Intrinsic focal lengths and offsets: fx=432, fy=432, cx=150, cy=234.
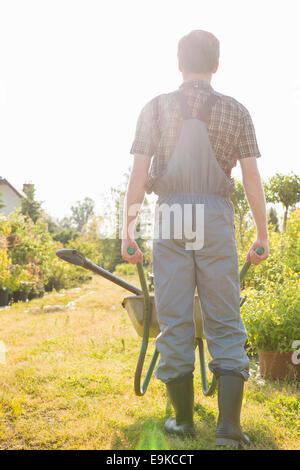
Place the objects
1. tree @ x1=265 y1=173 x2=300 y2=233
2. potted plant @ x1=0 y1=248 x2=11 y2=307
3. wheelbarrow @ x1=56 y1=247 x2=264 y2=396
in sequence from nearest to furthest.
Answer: wheelbarrow @ x1=56 y1=247 x2=264 y2=396 < tree @ x1=265 y1=173 x2=300 y2=233 < potted plant @ x1=0 y1=248 x2=11 y2=307

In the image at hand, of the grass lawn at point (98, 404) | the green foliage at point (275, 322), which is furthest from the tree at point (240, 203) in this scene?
the green foliage at point (275, 322)

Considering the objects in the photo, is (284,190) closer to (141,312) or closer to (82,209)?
(141,312)

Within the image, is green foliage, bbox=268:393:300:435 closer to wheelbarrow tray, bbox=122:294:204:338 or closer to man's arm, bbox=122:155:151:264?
wheelbarrow tray, bbox=122:294:204:338

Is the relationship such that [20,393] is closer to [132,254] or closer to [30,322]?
[132,254]

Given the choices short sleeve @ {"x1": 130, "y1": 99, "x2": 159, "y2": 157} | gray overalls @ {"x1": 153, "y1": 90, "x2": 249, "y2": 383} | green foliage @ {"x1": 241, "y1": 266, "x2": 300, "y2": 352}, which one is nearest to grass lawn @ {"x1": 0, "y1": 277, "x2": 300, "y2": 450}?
green foliage @ {"x1": 241, "y1": 266, "x2": 300, "y2": 352}

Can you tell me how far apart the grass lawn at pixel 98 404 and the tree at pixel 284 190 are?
84.8 inches

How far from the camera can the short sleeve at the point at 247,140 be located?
6.59 ft

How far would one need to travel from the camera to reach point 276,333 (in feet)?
10.3

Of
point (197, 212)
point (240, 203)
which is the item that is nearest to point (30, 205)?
point (240, 203)

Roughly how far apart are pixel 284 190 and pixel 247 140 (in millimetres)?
2910

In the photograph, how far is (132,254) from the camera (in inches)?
81.8

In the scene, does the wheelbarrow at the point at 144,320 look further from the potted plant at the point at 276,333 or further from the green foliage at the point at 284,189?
the green foliage at the point at 284,189

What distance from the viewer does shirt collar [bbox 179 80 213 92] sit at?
200cm

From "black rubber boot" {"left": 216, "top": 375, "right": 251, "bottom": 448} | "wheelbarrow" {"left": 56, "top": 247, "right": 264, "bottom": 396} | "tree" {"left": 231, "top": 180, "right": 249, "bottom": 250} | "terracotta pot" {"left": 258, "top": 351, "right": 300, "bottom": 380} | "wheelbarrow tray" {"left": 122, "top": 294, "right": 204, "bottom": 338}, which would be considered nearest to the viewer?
"black rubber boot" {"left": 216, "top": 375, "right": 251, "bottom": 448}
